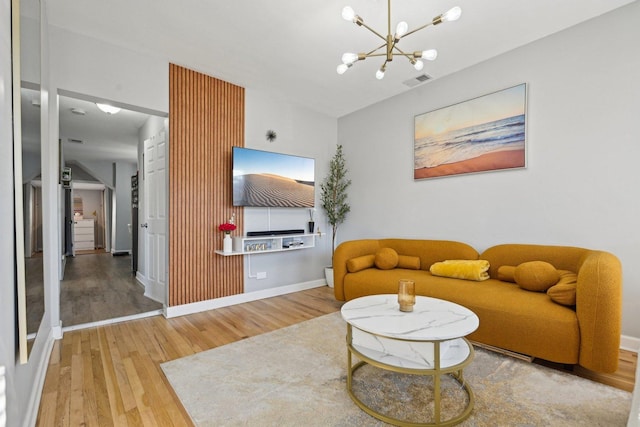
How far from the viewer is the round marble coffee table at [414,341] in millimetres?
1536

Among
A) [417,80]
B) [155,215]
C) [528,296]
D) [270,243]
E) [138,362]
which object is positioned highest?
[417,80]

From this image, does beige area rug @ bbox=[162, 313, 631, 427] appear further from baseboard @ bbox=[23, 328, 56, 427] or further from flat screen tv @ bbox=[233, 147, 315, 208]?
flat screen tv @ bbox=[233, 147, 315, 208]

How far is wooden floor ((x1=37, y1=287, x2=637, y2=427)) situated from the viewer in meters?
1.66

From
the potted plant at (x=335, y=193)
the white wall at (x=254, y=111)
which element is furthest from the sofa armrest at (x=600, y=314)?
the white wall at (x=254, y=111)

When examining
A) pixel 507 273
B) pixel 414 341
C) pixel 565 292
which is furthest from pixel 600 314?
pixel 414 341

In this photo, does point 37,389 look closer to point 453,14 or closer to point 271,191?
point 271,191

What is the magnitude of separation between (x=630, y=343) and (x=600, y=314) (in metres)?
0.96

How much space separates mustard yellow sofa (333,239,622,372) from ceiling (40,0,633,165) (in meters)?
2.04

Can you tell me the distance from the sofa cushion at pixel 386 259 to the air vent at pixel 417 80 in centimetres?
215

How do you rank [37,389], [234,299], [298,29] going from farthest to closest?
[234,299] → [298,29] → [37,389]

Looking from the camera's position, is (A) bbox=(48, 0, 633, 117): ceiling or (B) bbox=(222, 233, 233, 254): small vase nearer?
(A) bbox=(48, 0, 633, 117): ceiling

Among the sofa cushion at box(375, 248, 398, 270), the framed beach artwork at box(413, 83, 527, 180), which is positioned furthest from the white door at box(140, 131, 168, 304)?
the framed beach artwork at box(413, 83, 527, 180)

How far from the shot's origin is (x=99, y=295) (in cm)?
394

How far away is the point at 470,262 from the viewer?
9.71 ft
